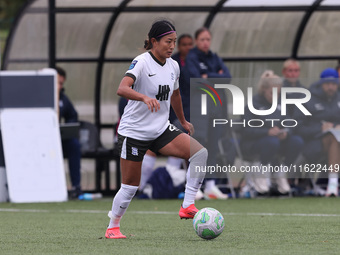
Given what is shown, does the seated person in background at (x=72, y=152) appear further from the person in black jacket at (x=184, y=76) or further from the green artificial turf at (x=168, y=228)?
the person in black jacket at (x=184, y=76)

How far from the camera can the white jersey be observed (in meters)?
7.42

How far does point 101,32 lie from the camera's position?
14.4 metres

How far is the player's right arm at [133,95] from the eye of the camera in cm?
676

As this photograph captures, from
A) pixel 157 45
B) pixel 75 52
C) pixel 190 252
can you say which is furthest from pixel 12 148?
pixel 190 252

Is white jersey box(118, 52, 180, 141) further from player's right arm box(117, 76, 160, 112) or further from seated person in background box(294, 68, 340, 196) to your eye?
A: seated person in background box(294, 68, 340, 196)

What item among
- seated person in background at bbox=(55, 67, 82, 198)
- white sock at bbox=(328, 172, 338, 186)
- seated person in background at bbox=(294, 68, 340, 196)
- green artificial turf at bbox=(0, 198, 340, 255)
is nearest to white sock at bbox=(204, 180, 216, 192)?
green artificial turf at bbox=(0, 198, 340, 255)

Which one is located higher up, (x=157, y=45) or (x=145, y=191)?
(x=157, y=45)

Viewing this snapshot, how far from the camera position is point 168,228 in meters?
8.51

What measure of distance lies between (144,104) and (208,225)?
1.15 m

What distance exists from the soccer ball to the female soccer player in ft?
1.36

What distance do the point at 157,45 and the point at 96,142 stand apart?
6.47 metres

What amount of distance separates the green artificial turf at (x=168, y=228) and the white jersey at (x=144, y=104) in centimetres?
91

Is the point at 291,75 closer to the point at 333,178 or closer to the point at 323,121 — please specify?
the point at 323,121

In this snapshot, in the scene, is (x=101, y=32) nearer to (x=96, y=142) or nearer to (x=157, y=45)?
(x=96, y=142)
